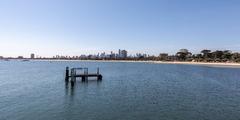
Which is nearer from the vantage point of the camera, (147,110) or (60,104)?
(147,110)

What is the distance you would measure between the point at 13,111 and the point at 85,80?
91.9 ft

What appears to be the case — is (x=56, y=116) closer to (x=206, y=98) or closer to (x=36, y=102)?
(x=36, y=102)

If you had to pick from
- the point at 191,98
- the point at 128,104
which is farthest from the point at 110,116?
the point at 191,98

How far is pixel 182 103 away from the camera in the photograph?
26328 millimetres

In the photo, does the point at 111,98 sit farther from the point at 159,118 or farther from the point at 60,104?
the point at 159,118

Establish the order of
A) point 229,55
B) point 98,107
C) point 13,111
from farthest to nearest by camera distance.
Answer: point 229,55 < point 98,107 < point 13,111

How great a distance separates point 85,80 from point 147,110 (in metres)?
29.0

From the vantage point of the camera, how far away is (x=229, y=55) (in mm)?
190500

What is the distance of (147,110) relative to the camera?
2281 cm

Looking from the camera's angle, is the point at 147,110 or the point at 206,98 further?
the point at 206,98

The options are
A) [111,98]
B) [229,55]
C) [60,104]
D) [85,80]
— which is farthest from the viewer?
[229,55]

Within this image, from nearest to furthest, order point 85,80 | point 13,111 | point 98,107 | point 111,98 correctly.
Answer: point 13,111
point 98,107
point 111,98
point 85,80

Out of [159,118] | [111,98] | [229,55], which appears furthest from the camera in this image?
[229,55]

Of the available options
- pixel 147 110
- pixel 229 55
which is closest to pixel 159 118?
pixel 147 110
